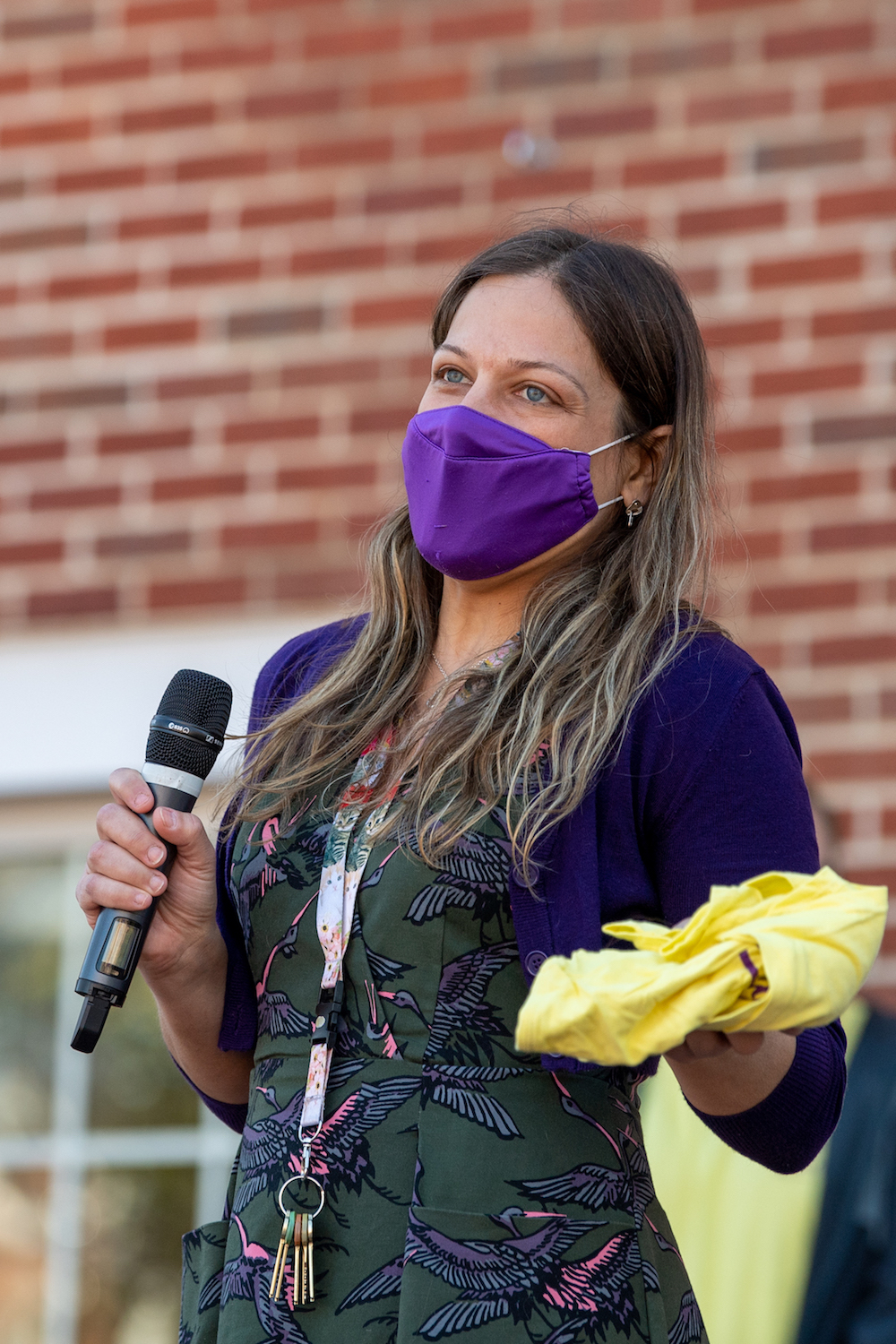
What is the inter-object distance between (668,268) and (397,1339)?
1.44 metres

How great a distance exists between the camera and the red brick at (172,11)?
5.25 metres

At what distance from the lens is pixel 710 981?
164cm

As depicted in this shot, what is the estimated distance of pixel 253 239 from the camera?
202 inches

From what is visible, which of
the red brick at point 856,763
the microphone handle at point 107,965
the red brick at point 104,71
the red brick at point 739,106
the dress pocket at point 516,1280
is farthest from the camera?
the red brick at point 104,71

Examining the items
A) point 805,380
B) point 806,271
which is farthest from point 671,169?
point 805,380

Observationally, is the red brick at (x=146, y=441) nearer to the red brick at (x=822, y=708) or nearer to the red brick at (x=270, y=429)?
the red brick at (x=270, y=429)

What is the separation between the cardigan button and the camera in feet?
6.48

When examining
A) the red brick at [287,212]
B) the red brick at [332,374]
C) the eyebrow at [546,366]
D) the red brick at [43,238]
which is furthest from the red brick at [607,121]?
the eyebrow at [546,366]

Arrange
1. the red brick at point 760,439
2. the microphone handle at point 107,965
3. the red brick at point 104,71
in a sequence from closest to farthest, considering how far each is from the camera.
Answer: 1. the microphone handle at point 107,965
2. the red brick at point 760,439
3. the red brick at point 104,71

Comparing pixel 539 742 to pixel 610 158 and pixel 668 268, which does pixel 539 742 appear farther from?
pixel 610 158

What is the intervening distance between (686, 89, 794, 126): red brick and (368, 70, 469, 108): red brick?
2.11ft

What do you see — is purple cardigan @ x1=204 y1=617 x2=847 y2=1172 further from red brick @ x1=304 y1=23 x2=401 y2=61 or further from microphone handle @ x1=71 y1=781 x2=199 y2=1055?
red brick @ x1=304 y1=23 x2=401 y2=61

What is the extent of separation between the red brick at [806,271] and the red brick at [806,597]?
77cm

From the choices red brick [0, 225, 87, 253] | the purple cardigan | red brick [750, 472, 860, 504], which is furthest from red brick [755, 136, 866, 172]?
the purple cardigan
